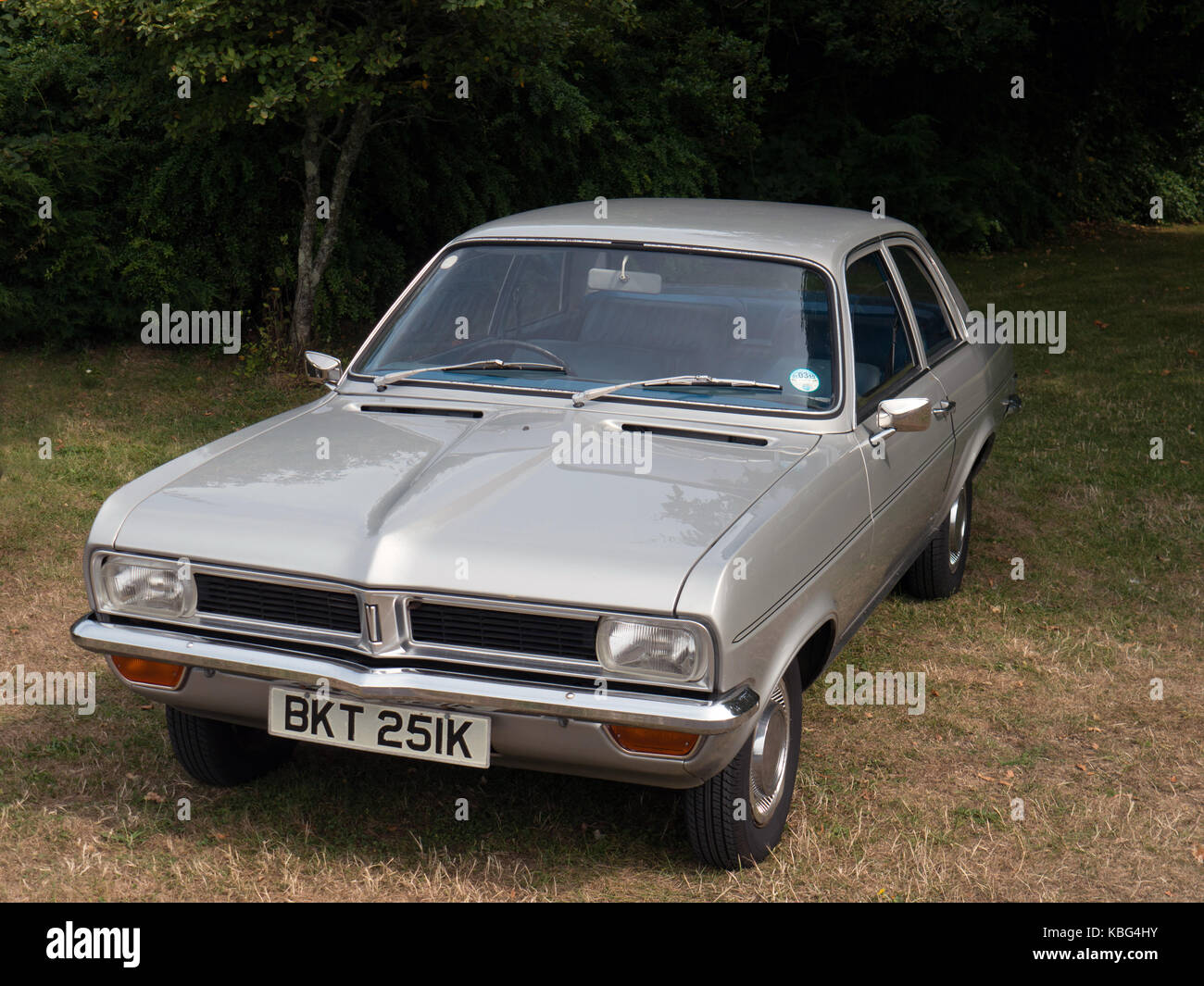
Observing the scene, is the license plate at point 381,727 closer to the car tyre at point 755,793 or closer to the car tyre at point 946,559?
the car tyre at point 755,793

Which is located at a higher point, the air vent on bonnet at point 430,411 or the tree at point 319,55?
the tree at point 319,55

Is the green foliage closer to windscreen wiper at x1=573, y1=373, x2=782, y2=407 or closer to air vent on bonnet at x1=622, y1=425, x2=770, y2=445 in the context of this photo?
windscreen wiper at x1=573, y1=373, x2=782, y2=407

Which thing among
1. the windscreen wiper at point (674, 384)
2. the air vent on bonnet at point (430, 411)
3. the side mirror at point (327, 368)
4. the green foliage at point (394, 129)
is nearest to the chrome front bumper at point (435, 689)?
the air vent on bonnet at point (430, 411)

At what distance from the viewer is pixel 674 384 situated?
415 centimetres

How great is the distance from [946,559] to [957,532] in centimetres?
24

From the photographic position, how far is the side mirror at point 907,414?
4074 millimetres

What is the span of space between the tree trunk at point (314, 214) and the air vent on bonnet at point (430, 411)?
5.53 metres

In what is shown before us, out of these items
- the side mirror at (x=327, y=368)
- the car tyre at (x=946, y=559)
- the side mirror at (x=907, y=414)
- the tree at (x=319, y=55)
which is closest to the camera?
the side mirror at (x=907, y=414)

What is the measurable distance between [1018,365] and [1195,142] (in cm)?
1507

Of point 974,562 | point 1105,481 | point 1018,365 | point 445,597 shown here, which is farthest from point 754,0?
point 445,597

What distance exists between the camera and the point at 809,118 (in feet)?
60.0

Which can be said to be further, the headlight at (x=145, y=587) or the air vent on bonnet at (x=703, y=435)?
the air vent on bonnet at (x=703, y=435)

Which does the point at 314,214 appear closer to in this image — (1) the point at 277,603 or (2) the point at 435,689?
(1) the point at 277,603

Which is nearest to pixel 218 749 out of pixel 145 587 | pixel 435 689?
pixel 145 587
